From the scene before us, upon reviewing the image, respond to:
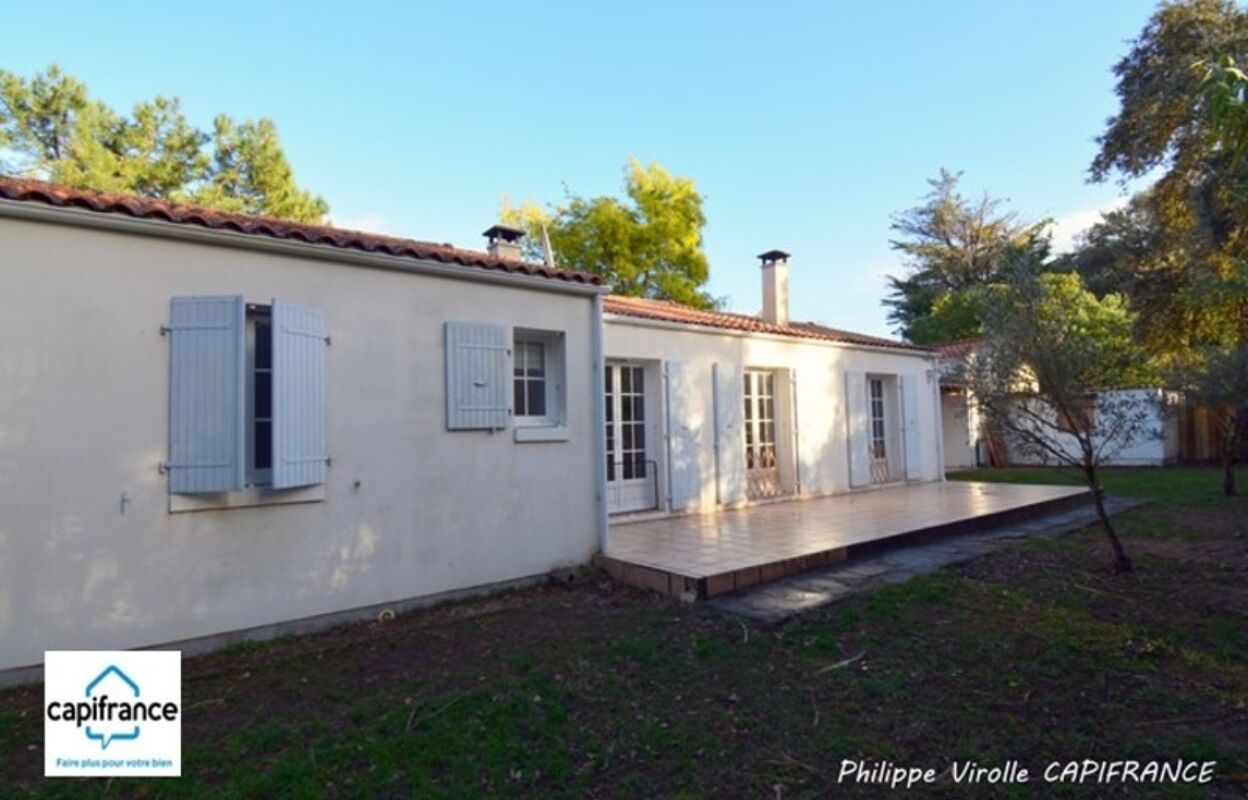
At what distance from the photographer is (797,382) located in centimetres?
1067

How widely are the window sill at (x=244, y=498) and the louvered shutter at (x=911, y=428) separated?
36.1ft

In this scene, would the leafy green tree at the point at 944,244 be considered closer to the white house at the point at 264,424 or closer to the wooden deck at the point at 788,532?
the wooden deck at the point at 788,532

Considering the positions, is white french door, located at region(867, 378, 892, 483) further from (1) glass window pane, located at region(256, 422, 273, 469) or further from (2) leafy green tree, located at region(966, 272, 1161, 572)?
(1) glass window pane, located at region(256, 422, 273, 469)

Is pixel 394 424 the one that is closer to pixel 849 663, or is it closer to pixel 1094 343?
pixel 849 663

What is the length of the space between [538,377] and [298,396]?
2562mm

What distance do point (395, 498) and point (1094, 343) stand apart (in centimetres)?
646

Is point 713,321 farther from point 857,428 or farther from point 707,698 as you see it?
point 707,698

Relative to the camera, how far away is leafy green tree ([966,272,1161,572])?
5738 mm

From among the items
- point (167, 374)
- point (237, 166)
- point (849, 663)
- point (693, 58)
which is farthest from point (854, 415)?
point (237, 166)

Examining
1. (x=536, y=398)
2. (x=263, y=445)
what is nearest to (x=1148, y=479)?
(x=536, y=398)

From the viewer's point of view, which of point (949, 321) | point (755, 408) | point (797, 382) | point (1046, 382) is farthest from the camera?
point (949, 321)

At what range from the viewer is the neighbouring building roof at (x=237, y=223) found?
4.04m

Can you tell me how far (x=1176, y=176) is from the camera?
12672mm

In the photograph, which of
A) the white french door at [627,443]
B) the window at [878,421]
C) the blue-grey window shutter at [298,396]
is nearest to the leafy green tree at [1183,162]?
the window at [878,421]
